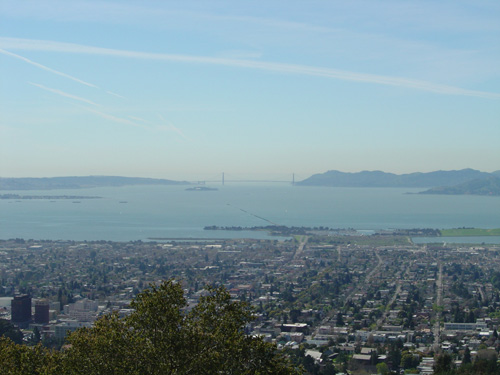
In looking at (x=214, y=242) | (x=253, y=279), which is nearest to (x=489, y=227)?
(x=214, y=242)

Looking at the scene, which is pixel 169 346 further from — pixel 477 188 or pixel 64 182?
pixel 64 182

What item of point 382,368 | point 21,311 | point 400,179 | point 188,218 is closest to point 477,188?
point 400,179

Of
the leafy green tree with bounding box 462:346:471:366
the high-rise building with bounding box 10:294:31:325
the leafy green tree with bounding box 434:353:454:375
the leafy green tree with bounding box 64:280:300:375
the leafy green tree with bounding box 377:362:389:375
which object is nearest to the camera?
the leafy green tree with bounding box 64:280:300:375

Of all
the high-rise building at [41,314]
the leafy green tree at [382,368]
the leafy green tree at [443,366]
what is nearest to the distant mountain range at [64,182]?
the high-rise building at [41,314]

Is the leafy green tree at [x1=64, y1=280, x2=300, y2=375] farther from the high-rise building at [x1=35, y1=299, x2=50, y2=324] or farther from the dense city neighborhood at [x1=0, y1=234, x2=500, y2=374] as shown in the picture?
the high-rise building at [x1=35, y1=299, x2=50, y2=324]

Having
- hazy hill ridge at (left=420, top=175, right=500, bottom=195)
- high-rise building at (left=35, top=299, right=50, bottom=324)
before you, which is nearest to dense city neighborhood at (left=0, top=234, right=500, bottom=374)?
high-rise building at (left=35, top=299, right=50, bottom=324)

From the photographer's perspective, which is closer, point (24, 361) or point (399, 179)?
point (24, 361)
